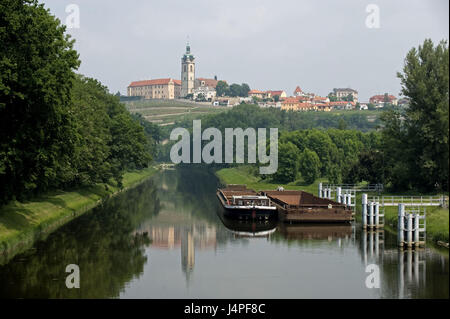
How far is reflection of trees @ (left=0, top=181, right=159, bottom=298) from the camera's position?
34.0 metres

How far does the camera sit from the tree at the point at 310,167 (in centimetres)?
10900

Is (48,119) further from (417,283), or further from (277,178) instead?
(277,178)

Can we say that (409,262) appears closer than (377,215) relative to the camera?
Yes

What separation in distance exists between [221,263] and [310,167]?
68.7 metres

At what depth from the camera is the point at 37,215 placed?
182ft

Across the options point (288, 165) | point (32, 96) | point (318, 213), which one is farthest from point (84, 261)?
point (288, 165)

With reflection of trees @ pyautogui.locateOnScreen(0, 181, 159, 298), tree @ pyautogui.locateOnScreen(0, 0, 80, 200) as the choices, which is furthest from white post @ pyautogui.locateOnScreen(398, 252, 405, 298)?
tree @ pyautogui.locateOnScreen(0, 0, 80, 200)

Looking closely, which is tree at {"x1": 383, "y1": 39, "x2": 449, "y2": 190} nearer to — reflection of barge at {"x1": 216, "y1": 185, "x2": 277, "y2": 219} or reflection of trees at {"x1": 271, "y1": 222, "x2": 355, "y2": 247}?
reflection of trees at {"x1": 271, "y1": 222, "x2": 355, "y2": 247}

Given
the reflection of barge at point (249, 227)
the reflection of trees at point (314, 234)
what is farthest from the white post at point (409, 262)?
the reflection of barge at point (249, 227)

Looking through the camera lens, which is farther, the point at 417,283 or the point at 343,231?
the point at 343,231

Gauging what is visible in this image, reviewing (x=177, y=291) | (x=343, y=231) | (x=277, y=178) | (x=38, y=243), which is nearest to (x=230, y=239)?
(x=343, y=231)

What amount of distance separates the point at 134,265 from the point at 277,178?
7893cm

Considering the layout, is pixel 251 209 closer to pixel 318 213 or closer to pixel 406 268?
pixel 318 213
